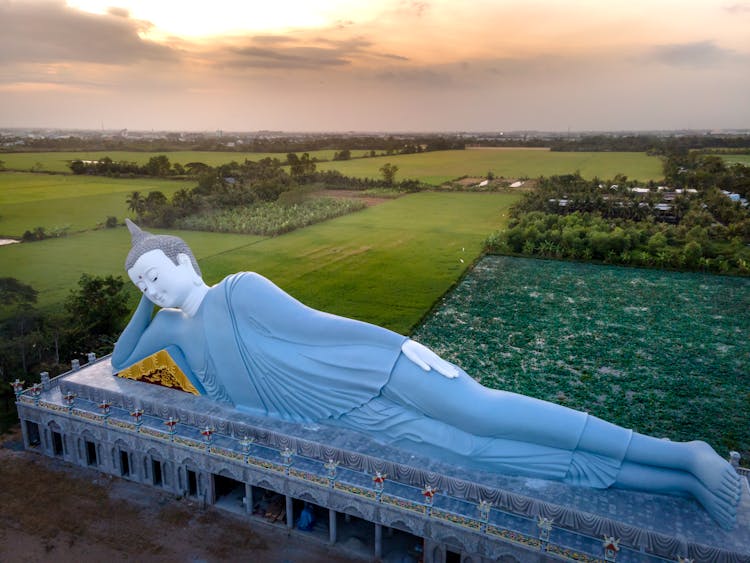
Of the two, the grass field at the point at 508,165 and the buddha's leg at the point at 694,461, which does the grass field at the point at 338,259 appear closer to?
the buddha's leg at the point at 694,461

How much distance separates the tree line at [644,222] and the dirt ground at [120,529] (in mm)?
22578

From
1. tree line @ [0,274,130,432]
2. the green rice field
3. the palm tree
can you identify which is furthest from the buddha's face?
the palm tree

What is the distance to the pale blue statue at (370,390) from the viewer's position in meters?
8.36

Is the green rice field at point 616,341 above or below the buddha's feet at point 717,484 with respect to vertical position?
below

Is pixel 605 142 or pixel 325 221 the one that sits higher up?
pixel 605 142

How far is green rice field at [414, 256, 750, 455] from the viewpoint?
13898 millimetres

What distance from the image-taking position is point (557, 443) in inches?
341

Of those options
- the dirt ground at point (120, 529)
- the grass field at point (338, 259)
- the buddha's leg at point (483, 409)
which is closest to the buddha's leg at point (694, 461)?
the buddha's leg at point (483, 409)

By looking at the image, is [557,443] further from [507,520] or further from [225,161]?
[225,161]

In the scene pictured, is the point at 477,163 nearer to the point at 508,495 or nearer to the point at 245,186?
the point at 245,186

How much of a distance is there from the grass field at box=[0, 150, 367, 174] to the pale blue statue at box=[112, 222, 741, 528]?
1697cm

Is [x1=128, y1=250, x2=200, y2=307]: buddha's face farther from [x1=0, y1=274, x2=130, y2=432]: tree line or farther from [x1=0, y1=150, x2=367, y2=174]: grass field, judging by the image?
[x1=0, y1=150, x2=367, y2=174]: grass field

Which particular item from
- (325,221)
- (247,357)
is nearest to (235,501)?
(247,357)

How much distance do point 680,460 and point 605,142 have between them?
6898cm
